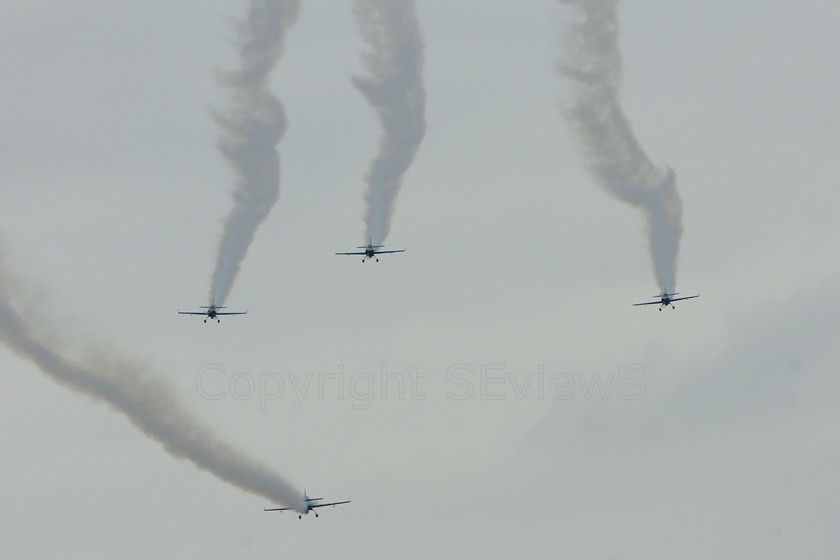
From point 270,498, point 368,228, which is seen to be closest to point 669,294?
point 368,228

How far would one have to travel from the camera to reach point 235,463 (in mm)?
74250

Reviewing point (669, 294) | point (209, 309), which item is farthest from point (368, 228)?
point (669, 294)

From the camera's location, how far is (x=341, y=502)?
78.4 meters

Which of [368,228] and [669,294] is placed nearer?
[368,228]

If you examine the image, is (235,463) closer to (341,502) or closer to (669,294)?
(341,502)

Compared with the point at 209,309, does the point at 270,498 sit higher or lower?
lower

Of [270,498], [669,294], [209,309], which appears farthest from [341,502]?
[669,294]

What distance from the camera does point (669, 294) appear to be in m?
79.2

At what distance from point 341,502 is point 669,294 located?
18.9m

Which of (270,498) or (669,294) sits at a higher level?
(669,294)

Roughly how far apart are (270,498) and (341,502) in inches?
151

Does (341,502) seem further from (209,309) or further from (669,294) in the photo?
(669,294)

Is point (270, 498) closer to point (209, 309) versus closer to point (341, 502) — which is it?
point (341, 502)

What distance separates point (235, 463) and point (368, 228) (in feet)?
40.5
